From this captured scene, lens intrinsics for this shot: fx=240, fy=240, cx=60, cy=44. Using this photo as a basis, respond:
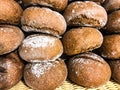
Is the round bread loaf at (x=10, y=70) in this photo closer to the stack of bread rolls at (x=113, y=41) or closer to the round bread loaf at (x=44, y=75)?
the round bread loaf at (x=44, y=75)

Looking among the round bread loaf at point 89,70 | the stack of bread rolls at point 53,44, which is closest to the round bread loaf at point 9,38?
the stack of bread rolls at point 53,44

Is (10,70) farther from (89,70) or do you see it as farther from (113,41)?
(113,41)

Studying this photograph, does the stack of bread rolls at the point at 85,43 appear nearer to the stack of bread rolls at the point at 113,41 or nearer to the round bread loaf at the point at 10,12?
the stack of bread rolls at the point at 113,41

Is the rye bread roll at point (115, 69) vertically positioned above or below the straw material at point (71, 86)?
above

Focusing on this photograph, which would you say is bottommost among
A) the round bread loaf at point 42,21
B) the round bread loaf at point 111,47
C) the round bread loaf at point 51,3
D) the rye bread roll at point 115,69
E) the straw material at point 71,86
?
the straw material at point 71,86

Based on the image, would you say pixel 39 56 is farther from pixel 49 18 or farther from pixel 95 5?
pixel 95 5

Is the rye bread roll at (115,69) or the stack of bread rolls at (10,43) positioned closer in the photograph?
the stack of bread rolls at (10,43)

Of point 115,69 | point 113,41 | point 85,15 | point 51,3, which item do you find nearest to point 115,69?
point 115,69

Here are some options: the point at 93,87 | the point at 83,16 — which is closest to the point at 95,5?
the point at 83,16
